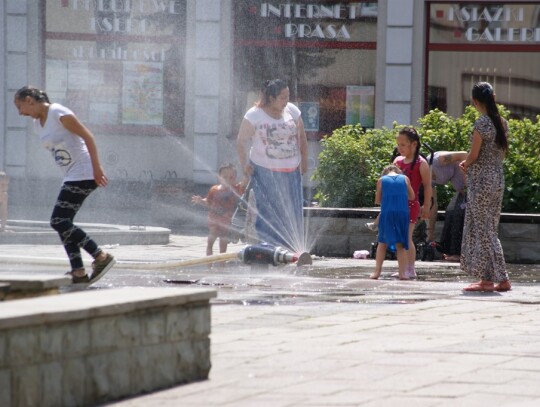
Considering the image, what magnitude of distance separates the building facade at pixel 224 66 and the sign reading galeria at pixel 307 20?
17mm

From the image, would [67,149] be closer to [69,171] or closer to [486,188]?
[69,171]

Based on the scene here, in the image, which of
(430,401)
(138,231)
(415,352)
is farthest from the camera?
(138,231)

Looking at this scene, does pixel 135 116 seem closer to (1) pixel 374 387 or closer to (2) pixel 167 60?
(2) pixel 167 60

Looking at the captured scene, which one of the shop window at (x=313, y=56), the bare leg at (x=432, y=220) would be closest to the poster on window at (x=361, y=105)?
the shop window at (x=313, y=56)

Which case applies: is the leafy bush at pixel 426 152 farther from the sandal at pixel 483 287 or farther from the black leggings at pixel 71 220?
the black leggings at pixel 71 220

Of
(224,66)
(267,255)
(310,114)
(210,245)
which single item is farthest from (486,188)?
(224,66)

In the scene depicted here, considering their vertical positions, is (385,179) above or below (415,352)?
above

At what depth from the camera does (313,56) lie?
26.0 meters

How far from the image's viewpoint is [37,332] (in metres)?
5.82

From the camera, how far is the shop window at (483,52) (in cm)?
2508

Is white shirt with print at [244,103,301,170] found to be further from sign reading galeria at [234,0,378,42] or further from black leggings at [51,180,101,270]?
sign reading galeria at [234,0,378,42]

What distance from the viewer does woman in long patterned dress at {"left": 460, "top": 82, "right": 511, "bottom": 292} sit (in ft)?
37.3

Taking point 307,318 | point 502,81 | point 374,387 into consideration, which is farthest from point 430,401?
point 502,81

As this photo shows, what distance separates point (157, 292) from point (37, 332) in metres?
1.07
